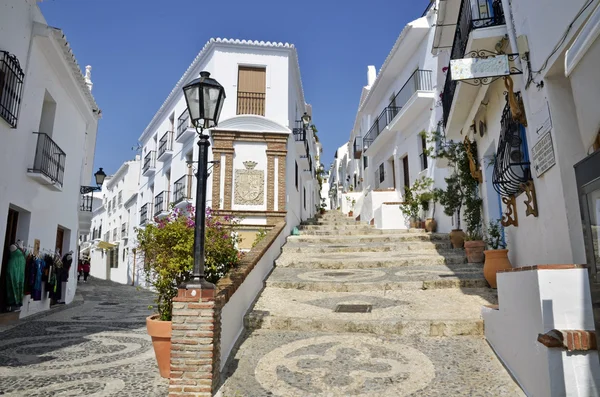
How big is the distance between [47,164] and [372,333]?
28.0ft

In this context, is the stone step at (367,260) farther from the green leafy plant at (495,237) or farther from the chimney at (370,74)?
the chimney at (370,74)

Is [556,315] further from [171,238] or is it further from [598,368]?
[171,238]

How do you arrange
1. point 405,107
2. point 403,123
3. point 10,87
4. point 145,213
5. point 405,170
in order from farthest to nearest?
point 145,213 → point 405,170 → point 403,123 → point 405,107 → point 10,87

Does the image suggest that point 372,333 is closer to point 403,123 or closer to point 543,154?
point 543,154

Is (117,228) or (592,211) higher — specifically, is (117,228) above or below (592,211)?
above

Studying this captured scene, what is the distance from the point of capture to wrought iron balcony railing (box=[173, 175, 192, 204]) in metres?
15.4

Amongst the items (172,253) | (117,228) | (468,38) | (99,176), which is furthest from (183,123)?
(117,228)

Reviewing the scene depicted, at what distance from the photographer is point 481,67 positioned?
5.07 meters

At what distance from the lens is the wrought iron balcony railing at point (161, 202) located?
58.9 feet

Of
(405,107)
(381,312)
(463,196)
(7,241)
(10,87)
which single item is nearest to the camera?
(381,312)

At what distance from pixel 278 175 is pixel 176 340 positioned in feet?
34.1

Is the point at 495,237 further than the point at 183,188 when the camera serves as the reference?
No

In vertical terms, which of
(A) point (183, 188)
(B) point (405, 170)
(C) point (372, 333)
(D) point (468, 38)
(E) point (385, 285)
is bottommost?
(C) point (372, 333)

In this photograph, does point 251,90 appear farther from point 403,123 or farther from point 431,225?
point 431,225
